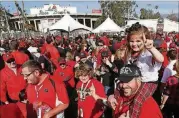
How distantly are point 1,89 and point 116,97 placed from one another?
10.6 ft

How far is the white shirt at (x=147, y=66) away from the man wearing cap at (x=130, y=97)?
752 mm

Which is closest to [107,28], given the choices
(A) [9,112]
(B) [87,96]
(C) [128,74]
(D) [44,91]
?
(B) [87,96]

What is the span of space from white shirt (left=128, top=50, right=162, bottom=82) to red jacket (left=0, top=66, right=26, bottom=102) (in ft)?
8.99

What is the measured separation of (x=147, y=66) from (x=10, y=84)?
2.95 metres

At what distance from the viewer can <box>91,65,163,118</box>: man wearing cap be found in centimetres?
242

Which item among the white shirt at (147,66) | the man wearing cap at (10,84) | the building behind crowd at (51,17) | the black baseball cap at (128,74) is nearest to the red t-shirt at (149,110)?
the black baseball cap at (128,74)

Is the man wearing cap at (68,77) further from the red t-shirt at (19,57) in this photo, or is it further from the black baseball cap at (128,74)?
the black baseball cap at (128,74)

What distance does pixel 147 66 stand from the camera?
340 centimetres

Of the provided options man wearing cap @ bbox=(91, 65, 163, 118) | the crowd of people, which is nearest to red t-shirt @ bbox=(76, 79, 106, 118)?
the crowd of people

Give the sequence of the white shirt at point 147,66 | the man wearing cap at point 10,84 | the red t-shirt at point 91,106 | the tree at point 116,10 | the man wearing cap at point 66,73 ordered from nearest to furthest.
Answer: the white shirt at point 147,66
the red t-shirt at point 91,106
the man wearing cap at point 10,84
the man wearing cap at point 66,73
the tree at point 116,10

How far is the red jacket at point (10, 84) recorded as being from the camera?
209 inches

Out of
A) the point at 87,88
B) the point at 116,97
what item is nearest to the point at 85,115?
the point at 87,88

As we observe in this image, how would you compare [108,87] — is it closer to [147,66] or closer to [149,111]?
[147,66]

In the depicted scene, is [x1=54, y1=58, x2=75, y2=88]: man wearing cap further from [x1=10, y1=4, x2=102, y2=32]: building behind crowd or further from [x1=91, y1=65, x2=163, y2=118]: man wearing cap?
[x1=10, y1=4, x2=102, y2=32]: building behind crowd
